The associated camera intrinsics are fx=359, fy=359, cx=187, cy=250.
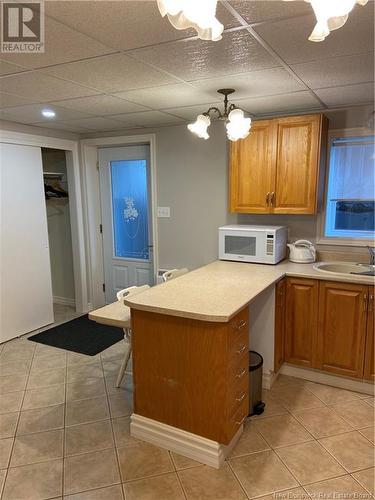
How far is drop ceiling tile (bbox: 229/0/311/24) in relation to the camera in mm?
1354

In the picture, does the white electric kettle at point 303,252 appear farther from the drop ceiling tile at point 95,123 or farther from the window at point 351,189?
the drop ceiling tile at point 95,123

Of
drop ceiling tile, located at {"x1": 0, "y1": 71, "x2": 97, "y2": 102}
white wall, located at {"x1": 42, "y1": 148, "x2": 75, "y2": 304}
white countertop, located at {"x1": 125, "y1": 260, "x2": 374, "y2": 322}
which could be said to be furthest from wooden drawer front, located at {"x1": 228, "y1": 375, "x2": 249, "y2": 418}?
white wall, located at {"x1": 42, "y1": 148, "x2": 75, "y2": 304}

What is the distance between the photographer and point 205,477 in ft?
6.52

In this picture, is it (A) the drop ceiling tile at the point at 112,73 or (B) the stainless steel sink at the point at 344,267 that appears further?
(B) the stainless steel sink at the point at 344,267

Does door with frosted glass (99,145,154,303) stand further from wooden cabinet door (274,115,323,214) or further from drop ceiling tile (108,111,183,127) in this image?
wooden cabinet door (274,115,323,214)

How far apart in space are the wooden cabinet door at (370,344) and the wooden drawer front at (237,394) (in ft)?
3.42

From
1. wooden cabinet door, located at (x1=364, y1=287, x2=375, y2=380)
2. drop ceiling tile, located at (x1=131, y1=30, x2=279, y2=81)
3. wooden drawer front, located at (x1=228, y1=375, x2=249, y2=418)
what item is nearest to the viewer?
drop ceiling tile, located at (x1=131, y1=30, x2=279, y2=81)

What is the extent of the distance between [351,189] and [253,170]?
0.90 m

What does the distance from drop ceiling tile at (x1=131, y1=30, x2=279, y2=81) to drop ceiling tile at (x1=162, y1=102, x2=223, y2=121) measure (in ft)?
2.60

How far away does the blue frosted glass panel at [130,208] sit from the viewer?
4.34 metres

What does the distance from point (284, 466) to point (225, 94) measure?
2.38 m

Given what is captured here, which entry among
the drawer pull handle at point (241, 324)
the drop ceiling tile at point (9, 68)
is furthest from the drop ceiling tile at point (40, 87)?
the drawer pull handle at point (241, 324)

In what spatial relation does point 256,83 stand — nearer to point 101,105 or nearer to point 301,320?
point 101,105

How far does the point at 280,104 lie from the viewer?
295cm
